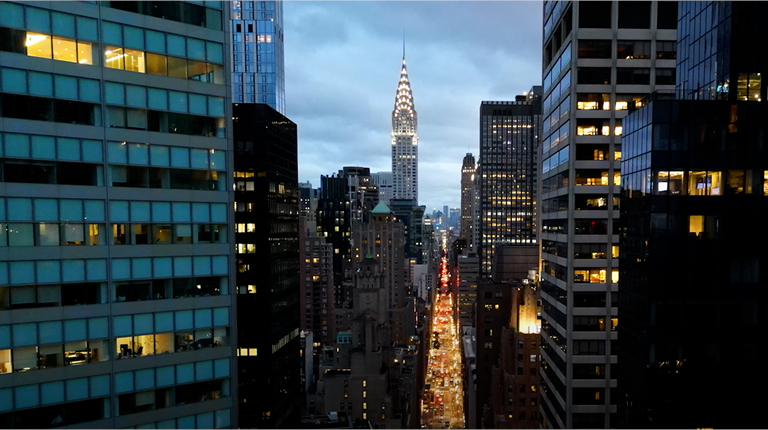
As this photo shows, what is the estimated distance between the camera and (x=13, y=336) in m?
30.1

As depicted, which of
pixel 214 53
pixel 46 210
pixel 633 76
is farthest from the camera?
pixel 633 76

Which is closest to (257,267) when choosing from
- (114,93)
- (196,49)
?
→ (196,49)

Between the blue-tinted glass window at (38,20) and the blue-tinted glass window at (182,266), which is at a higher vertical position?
the blue-tinted glass window at (38,20)

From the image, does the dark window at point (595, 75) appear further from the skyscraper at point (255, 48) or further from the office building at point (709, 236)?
the skyscraper at point (255, 48)

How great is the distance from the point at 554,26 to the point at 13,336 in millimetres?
63144

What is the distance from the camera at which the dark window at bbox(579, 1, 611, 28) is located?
172ft

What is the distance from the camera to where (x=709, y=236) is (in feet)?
107

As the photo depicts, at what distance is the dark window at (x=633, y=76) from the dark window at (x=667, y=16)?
16.3 feet

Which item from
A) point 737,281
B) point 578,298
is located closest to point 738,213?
point 737,281

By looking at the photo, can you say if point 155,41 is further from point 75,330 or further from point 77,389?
point 77,389

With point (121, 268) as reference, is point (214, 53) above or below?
above

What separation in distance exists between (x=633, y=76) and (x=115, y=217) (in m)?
51.8

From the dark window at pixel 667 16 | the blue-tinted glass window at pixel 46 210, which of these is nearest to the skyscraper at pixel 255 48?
the dark window at pixel 667 16

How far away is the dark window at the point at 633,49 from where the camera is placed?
52062 mm
